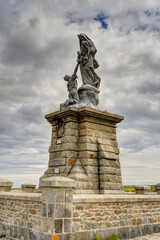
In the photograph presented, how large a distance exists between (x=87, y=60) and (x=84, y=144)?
4.05 m

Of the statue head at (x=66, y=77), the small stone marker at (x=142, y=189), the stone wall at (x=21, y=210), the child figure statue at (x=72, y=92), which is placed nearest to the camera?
the stone wall at (x=21, y=210)

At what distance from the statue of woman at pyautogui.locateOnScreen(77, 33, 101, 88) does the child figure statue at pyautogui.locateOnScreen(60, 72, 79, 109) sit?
650 mm

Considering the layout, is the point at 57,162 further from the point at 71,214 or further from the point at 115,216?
the point at 71,214

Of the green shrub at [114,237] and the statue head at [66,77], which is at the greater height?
the statue head at [66,77]

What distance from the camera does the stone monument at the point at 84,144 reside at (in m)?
8.84

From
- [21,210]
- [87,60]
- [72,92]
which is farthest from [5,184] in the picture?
[87,60]

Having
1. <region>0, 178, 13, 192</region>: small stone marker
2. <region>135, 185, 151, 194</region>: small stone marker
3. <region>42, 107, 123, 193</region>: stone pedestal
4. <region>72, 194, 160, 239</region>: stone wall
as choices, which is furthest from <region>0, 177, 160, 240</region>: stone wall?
<region>135, 185, 151, 194</region>: small stone marker

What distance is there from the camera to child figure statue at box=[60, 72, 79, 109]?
1014cm

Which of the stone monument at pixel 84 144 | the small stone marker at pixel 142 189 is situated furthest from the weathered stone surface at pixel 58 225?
the small stone marker at pixel 142 189

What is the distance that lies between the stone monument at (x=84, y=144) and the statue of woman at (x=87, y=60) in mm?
483

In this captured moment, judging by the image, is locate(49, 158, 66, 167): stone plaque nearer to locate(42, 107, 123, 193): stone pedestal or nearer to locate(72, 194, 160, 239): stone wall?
locate(42, 107, 123, 193): stone pedestal

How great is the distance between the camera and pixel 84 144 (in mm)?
9172

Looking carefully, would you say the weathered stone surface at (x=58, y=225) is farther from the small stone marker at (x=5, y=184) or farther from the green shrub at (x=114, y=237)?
the small stone marker at (x=5, y=184)

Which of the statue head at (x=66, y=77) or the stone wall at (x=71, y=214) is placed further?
the statue head at (x=66, y=77)
